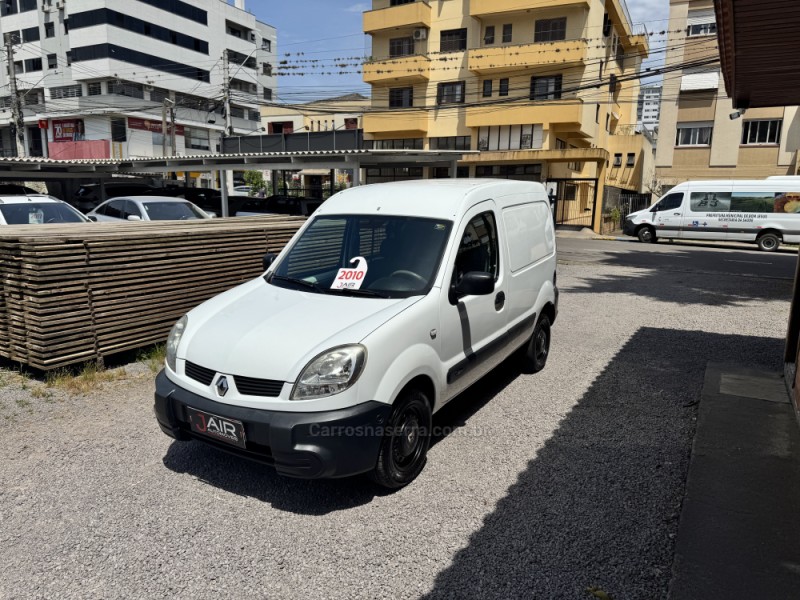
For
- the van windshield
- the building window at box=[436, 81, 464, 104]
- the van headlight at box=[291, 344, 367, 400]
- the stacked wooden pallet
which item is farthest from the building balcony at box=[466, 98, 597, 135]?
the van headlight at box=[291, 344, 367, 400]

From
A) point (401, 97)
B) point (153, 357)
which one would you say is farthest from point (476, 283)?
point (401, 97)

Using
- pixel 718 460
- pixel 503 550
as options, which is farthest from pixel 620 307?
pixel 503 550

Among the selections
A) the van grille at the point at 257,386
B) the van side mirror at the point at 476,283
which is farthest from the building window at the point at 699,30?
the van grille at the point at 257,386

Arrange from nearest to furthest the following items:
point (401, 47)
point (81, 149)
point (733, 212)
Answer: point (733, 212)
point (401, 47)
point (81, 149)

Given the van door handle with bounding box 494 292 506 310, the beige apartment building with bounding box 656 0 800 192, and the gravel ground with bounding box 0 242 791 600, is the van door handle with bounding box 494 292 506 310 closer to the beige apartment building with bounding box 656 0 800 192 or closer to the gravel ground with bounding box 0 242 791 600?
the gravel ground with bounding box 0 242 791 600

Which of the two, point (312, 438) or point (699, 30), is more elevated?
point (699, 30)

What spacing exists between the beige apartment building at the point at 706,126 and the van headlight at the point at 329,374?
37033mm

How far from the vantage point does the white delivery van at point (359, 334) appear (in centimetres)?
327

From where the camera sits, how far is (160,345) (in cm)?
675

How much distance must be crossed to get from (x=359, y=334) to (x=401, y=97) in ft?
121

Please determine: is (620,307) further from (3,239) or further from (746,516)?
(3,239)

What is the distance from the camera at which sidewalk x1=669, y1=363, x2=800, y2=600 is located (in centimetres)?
271

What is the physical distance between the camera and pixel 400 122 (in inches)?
1425

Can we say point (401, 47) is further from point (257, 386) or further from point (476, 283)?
point (257, 386)
